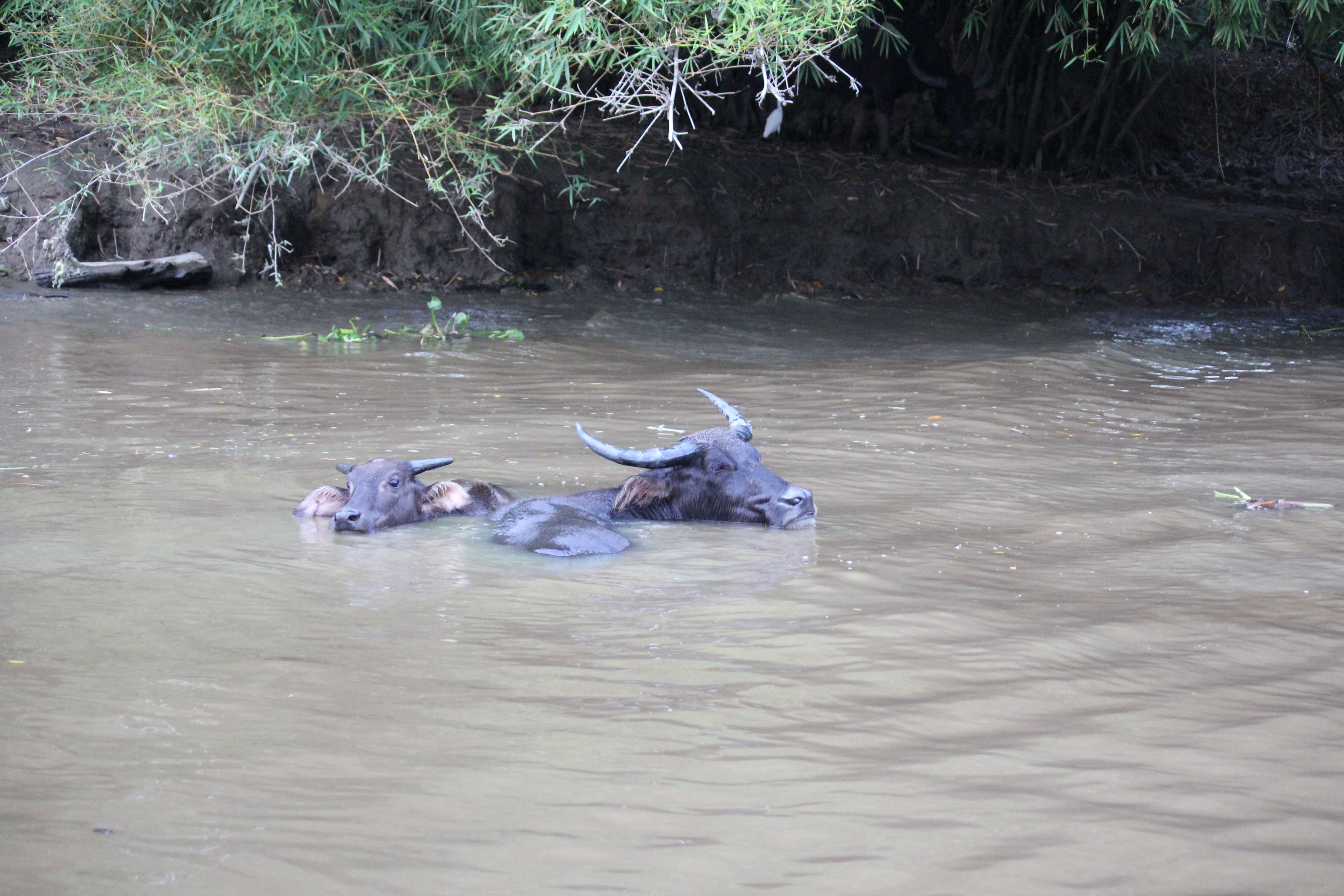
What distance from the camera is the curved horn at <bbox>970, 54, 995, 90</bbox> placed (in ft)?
49.1

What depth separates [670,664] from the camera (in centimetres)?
341

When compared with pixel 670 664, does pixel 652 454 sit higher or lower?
higher

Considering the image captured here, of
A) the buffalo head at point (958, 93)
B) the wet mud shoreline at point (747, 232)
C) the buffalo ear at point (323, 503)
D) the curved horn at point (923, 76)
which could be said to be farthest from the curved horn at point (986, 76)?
the buffalo ear at point (323, 503)

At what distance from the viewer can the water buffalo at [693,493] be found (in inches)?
203

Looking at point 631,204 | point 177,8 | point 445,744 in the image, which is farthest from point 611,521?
point 631,204

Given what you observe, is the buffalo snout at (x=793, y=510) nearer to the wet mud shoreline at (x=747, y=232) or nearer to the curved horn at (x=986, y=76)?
the wet mud shoreline at (x=747, y=232)

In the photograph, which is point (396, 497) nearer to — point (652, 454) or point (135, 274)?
point (652, 454)

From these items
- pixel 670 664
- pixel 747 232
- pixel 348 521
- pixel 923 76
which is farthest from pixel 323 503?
pixel 923 76

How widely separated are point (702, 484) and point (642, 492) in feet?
0.89

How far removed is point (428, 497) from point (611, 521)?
79 cm

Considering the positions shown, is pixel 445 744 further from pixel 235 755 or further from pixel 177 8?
pixel 177 8

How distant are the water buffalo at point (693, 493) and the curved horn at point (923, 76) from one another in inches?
410

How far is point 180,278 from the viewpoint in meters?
11.3

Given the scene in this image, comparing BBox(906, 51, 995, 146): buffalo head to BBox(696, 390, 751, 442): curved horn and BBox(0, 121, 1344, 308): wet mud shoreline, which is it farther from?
BBox(696, 390, 751, 442): curved horn
